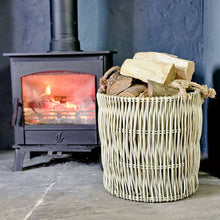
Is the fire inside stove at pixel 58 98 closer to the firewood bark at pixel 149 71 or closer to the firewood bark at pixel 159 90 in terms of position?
the firewood bark at pixel 149 71

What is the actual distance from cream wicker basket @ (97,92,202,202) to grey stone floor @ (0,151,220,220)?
0.23ft

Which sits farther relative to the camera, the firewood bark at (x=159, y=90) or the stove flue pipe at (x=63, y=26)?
the stove flue pipe at (x=63, y=26)

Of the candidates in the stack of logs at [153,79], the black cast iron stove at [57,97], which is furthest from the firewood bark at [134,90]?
the black cast iron stove at [57,97]

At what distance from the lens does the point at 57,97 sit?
8.21ft

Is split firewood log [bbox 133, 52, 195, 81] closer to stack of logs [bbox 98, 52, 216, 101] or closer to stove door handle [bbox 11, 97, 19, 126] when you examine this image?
stack of logs [bbox 98, 52, 216, 101]

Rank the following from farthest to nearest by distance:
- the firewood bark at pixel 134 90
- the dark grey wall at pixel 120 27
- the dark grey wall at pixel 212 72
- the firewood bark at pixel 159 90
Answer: the dark grey wall at pixel 120 27, the dark grey wall at pixel 212 72, the firewood bark at pixel 134 90, the firewood bark at pixel 159 90

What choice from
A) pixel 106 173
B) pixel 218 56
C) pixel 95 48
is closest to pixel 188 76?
pixel 218 56

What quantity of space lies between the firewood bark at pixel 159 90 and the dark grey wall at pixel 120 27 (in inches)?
31.8

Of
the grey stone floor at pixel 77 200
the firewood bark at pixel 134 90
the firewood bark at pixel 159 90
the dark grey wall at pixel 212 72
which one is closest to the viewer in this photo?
the grey stone floor at pixel 77 200

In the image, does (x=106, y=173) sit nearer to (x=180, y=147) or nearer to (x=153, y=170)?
(x=153, y=170)

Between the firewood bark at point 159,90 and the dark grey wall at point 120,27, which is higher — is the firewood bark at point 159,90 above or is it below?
below

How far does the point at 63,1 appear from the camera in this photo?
2545 mm

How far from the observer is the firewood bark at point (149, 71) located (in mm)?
2010

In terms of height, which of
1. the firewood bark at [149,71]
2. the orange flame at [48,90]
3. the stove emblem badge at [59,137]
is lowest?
the stove emblem badge at [59,137]
